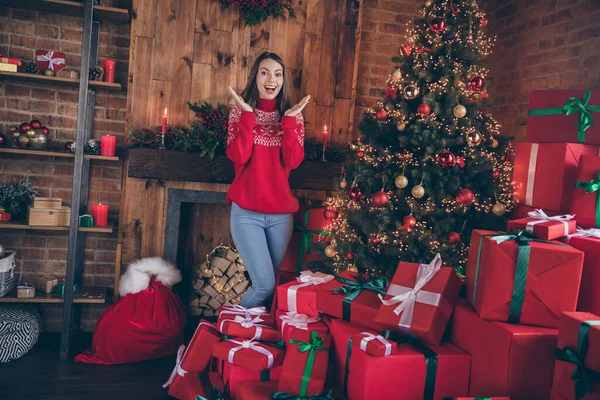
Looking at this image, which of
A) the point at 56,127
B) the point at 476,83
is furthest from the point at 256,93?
the point at 56,127

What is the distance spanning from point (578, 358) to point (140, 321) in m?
2.37

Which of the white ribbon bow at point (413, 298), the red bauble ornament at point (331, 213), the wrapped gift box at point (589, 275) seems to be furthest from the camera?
the red bauble ornament at point (331, 213)

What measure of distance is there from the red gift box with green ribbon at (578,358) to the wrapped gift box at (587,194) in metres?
0.67

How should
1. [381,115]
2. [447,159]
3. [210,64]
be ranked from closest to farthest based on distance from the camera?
[447,159], [381,115], [210,64]

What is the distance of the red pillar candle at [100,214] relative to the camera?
3.33 m

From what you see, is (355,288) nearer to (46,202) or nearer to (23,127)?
(46,202)

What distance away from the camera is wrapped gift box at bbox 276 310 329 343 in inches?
92.4

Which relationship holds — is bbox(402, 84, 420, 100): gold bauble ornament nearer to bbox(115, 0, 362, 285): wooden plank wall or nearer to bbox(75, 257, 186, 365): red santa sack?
bbox(115, 0, 362, 285): wooden plank wall

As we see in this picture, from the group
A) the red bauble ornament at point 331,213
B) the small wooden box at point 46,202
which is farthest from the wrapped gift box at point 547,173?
the small wooden box at point 46,202

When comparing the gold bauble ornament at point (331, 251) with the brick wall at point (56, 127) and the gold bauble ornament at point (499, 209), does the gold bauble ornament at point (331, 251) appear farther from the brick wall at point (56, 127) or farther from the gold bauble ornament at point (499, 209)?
the brick wall at point (56, 127)

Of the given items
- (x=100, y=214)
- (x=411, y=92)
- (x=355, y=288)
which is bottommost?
(x=355, y=288)

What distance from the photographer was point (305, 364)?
208 centimetres

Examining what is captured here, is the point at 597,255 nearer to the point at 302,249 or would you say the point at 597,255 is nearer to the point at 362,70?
the point at 302,249

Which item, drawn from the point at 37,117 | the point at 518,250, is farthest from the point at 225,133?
the point at 518,250
